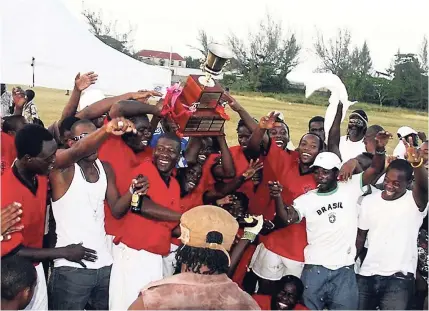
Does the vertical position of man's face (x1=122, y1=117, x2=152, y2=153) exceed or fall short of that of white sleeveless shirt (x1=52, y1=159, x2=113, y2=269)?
it exceeds it

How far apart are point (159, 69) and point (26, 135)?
5.76 metres

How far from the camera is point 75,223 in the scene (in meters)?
3.67

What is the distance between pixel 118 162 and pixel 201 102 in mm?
772

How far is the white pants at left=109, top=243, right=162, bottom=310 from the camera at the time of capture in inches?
155

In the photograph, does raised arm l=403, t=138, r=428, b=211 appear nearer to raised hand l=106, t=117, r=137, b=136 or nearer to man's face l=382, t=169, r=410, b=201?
man's face l=382, t=169, r=410, b=201

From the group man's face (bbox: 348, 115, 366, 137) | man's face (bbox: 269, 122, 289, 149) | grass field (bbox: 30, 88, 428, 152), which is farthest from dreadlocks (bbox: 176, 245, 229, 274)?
grass field (bbox: 30, 88, 428, 152)

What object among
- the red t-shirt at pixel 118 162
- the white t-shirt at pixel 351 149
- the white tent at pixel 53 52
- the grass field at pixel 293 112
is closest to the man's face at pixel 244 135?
the red t-shirt at pixel 118 162

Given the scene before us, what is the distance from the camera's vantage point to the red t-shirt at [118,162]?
13.2 ft

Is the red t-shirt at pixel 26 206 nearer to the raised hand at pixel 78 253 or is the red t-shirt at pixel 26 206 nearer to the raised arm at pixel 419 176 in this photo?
the raised hand at pixel 78 253

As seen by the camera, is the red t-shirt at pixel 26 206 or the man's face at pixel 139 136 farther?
the man's face at pixel 139 136

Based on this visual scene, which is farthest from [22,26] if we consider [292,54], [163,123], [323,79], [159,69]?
[292,54]

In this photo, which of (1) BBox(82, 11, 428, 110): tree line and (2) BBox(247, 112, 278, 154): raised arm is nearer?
(2) BBox(247, 112, 278, 154): raised arm

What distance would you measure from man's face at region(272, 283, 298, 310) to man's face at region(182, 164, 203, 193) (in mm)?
1083

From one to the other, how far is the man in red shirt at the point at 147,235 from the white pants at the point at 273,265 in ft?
3.28
